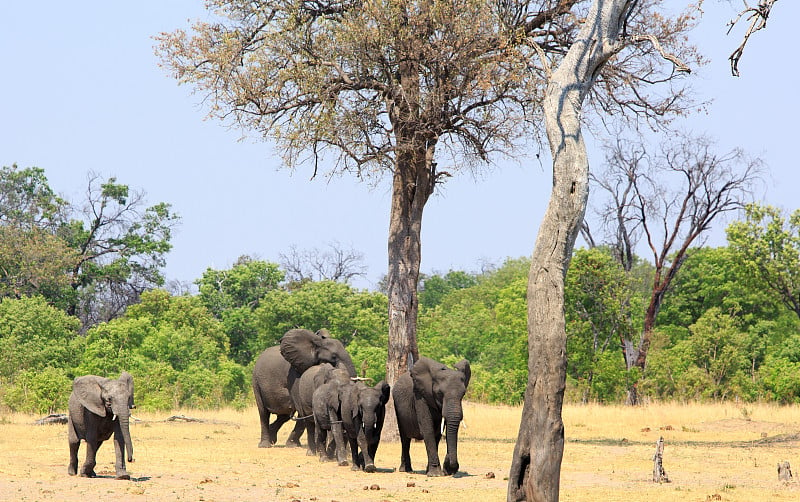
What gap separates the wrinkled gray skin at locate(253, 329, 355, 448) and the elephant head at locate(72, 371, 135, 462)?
19.7ft

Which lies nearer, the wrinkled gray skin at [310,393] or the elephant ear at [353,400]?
the elephant ear at [353,400]

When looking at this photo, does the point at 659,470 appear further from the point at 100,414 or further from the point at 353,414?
the point at 100,414

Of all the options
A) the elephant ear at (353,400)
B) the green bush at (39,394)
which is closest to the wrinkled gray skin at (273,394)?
the elephant ear at (353,400)

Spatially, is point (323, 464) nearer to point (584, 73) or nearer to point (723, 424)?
point (584, 73)

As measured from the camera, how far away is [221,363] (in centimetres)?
4428

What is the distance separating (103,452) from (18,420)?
992 centimetres

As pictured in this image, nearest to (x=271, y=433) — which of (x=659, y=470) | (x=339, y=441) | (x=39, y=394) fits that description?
(x=339, y=441)

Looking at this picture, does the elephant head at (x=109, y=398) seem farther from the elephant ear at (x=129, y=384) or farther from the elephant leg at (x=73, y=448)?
the elephant leg at (x=73, y=448)

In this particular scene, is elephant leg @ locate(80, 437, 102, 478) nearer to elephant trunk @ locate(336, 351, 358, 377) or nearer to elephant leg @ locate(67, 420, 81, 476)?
elephant leg @ locate(67, 420, 81, 476)

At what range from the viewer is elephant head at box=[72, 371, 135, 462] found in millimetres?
13992

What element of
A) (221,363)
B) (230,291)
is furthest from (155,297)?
(230,291)

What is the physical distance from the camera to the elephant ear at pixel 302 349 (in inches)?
803

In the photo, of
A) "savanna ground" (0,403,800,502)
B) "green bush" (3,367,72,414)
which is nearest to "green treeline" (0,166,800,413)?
"green bush" (3,367,72,414)

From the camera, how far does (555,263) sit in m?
11.5
